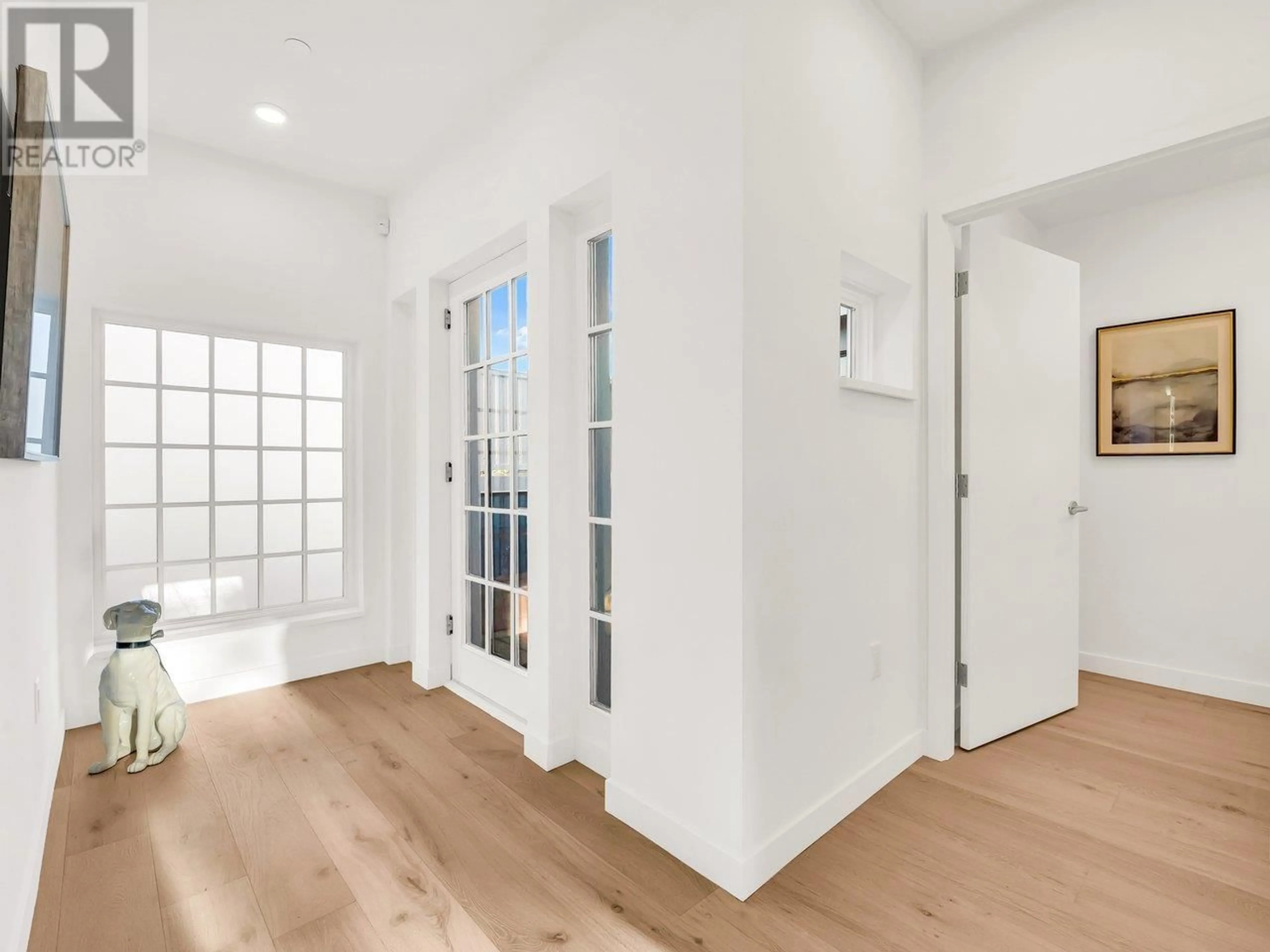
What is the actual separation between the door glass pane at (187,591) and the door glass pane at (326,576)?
449 mm

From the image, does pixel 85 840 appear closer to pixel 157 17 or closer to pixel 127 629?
pixel 127 629

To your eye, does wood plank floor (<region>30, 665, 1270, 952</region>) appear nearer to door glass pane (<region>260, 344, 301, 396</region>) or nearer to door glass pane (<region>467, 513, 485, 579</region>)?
door glass pane (<region>467, 513, 485, 579</region>)

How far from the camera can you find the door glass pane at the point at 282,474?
3.13m

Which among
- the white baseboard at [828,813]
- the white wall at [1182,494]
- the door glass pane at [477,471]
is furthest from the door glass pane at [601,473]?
the white wall at [1182,494]

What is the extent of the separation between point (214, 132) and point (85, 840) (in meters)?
2.83

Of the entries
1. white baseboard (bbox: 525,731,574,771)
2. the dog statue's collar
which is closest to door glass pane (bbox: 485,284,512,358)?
white baseboard (bbox: 525,731,574,771)

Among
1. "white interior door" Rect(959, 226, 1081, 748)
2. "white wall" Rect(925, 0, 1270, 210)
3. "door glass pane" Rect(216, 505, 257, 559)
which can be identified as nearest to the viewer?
"white wall" Rect(925, 0, 1270, 210)

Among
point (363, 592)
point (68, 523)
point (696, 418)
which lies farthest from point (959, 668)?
point (68, 523)

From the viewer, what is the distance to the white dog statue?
2.21 meters

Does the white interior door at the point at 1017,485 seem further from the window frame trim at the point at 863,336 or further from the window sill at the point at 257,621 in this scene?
the window sill at the point at 257,621

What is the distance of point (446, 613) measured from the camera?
3090 millimetres

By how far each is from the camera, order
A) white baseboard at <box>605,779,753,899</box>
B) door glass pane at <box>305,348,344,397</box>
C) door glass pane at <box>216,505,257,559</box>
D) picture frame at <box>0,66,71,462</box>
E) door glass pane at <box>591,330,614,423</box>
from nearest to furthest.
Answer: picture frame at <box>0,66,71,462</box> < white baseboard at <box>605,779,753,899</box> < door glass pane at <box>591,330,614,423</box> < door glass pane at <box>216,505,257,559</box> < door glass pane at <box>305,348,344,397</box>

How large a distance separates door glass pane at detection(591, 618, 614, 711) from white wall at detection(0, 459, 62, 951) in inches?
59.9

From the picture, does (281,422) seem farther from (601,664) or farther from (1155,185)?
(1155,185)
